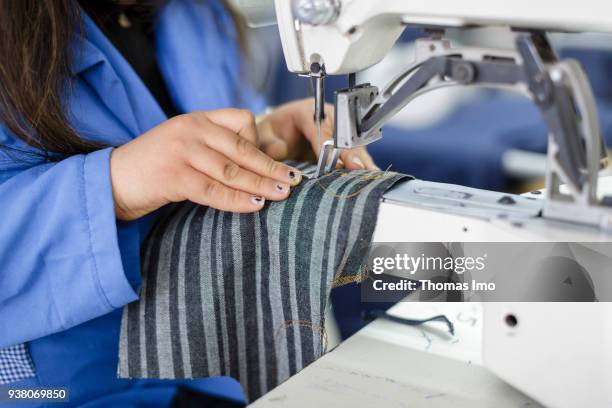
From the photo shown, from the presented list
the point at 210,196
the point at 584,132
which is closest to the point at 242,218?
the point at 210,196

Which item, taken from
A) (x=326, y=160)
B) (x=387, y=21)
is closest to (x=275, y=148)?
(x=326, y=160)

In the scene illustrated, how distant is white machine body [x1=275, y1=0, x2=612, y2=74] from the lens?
0.71m

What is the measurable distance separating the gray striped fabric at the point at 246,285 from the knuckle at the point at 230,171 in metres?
0.06

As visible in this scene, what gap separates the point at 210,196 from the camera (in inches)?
35.5

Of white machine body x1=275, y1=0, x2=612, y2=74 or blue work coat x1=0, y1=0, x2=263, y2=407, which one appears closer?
white machine body x1=275, y1=0, x2=612, y2=74

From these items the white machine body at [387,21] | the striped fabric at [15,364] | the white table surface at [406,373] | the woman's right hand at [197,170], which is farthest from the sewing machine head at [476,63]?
the striped fabric at [15,364]

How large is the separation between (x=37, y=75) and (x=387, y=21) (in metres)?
0.46

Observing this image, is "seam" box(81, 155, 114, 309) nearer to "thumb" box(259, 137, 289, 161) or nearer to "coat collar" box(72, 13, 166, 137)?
"coat collar" box(72, 13, 166, 137)

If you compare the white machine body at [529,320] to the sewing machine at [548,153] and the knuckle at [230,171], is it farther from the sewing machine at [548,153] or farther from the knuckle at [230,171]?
the knuckle at [230,171]

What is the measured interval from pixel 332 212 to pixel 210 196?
0.15 metres

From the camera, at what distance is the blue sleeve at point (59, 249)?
90 cm

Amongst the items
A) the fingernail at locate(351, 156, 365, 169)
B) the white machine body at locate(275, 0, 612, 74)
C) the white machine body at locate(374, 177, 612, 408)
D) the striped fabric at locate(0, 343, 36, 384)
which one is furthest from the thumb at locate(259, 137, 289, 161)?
the striped fabric at locate(0, 343, 36, 384)

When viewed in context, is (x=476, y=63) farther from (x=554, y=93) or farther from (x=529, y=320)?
(x=529, y=320)

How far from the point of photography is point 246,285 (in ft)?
3.21
